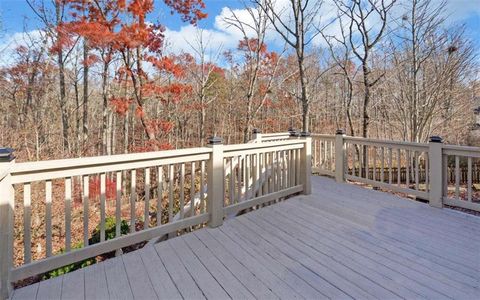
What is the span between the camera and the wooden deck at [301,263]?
1.99 meters

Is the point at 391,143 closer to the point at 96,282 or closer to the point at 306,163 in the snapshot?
the point at 306,163

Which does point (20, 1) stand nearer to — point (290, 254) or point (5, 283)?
point (5, 283)

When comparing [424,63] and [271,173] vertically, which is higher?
[424,63]

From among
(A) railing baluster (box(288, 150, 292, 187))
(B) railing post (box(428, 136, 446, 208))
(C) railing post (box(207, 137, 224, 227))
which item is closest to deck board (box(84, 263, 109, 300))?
(C) railing post (box(207, 137, 224, 227))

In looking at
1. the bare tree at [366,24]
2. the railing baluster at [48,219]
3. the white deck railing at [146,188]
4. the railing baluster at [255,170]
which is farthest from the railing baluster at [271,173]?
the bare tree at [366,24]

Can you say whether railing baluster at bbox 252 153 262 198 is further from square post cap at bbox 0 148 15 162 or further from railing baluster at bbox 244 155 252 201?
square post cap at bbox 0 148 15 162

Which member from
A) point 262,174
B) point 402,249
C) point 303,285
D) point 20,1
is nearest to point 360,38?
point 262,174

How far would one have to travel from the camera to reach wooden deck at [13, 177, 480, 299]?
1985mm

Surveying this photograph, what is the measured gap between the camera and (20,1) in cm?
1108

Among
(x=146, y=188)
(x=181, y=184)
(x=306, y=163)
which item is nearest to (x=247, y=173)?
(x=181, y=184)

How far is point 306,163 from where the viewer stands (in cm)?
430

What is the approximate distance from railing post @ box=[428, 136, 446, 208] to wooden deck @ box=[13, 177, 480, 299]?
0.36m

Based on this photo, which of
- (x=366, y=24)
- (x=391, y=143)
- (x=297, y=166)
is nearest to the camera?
(x=297, y=166)

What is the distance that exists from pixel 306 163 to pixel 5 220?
3.55 m
